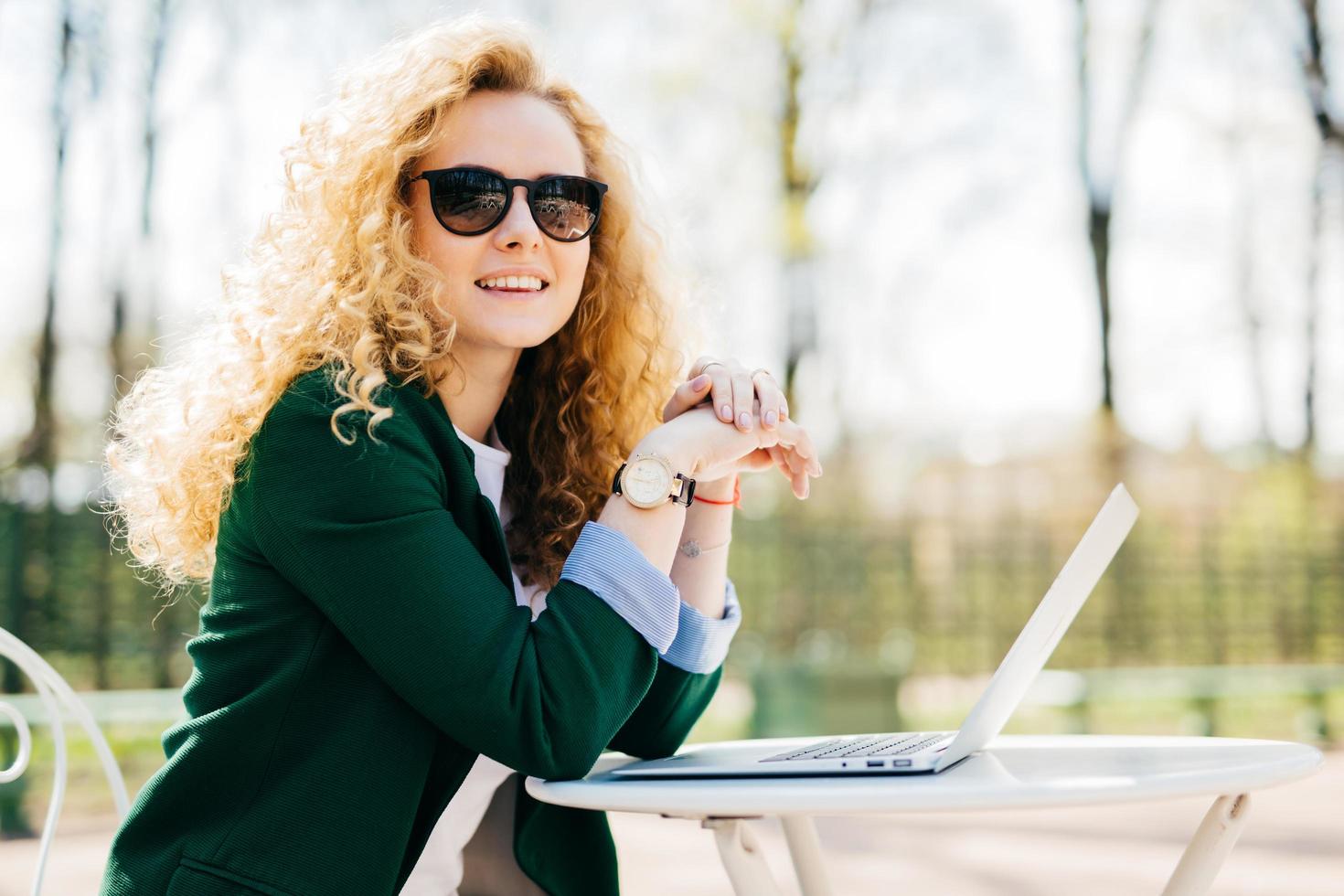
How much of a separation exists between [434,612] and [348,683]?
0.56 ft

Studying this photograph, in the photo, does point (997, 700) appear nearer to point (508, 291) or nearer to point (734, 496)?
point (734, 496)

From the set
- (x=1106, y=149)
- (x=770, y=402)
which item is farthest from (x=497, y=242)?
(x=1106, y=149)

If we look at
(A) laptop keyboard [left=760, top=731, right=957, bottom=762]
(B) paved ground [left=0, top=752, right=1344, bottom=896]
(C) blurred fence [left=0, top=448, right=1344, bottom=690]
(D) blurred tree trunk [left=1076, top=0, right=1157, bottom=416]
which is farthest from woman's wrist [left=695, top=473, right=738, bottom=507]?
(D) blurred tree trunk [left=1076, top=0, right=1157, bottom=416]

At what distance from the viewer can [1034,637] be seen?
1.40 meters

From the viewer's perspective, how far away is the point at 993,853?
5.39 m

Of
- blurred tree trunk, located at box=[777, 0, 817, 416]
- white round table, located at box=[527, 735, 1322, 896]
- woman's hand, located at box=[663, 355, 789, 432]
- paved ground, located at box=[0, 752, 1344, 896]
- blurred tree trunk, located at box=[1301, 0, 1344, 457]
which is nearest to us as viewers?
white round table, located at box=[527, 735, 1322, 896]

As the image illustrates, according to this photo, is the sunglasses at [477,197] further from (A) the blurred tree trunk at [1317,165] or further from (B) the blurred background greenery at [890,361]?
(A) the blurred tree trunk at [1317,165]

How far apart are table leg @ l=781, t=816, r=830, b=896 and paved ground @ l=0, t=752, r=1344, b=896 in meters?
2.80

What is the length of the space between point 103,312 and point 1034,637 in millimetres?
9012

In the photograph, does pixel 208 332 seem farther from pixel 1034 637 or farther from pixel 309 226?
pixel 1034 637

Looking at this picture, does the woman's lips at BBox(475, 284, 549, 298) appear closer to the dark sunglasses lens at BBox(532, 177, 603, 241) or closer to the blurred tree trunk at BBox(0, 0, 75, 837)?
the dark sunglasses lens at BBox(532, 177, 603, 241)

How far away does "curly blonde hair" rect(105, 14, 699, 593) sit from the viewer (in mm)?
1673

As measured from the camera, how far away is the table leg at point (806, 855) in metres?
1.65

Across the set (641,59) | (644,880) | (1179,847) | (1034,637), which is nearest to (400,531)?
(1034,637)
